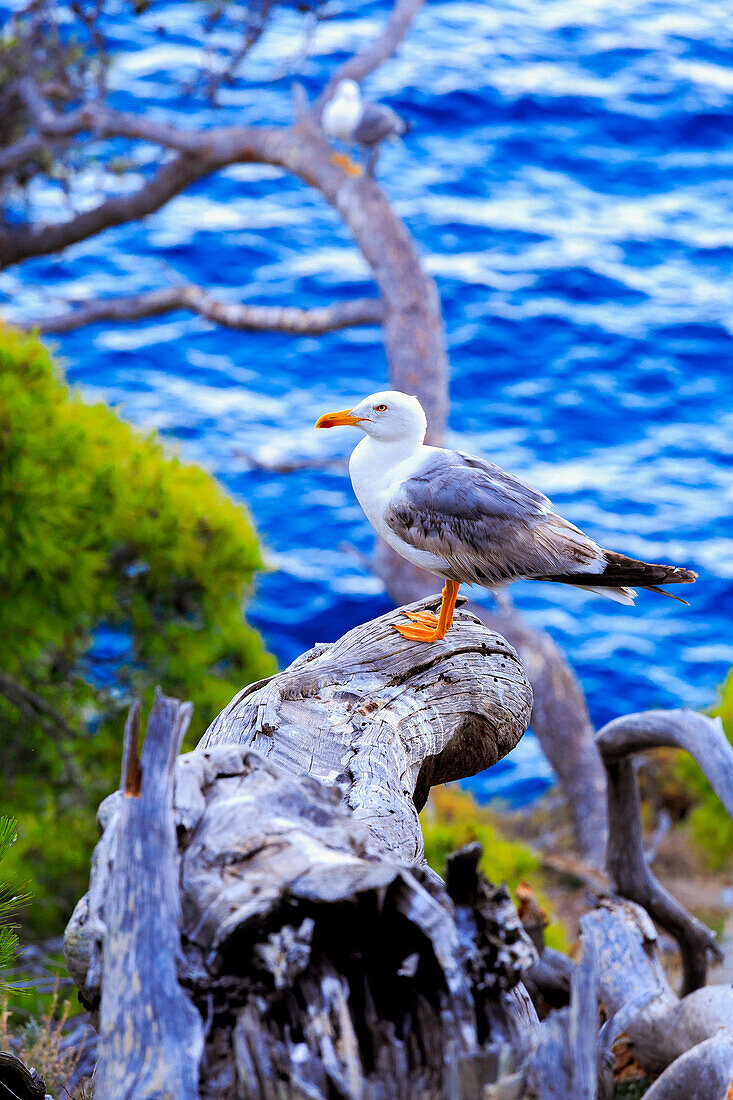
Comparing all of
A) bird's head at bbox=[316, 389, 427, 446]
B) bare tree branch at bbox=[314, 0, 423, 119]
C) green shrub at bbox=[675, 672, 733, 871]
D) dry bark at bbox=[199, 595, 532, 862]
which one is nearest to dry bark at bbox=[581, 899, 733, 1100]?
dry bark at bbox=[199, 595, 532, 862]

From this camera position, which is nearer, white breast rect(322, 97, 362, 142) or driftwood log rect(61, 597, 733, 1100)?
driftwood log rect(61, 597, 733, 1100)

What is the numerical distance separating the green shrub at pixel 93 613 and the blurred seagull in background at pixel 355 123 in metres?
3.03

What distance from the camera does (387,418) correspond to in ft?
7.41

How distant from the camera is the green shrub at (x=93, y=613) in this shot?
3.33 m

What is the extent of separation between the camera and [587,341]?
923cm

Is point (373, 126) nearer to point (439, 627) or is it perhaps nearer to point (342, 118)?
point (342, 118)

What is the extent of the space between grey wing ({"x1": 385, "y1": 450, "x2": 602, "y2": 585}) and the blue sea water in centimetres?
503

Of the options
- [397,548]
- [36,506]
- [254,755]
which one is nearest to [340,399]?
[36,506]

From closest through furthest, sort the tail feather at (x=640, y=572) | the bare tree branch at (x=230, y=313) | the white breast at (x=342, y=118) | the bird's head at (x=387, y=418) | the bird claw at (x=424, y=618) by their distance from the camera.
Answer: the tail feather at (x=640, y=572) → the bird's head at (x=387, y=418) → the bird claw at (x=424, y=618) → the white breast at (x=342, y=118) → the bare tree branch at (x=230, y=313)

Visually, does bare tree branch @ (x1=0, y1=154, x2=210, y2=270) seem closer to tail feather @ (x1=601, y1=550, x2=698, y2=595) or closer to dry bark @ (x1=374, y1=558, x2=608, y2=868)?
dry bark @ (x1=374, y1=558, x2=608, y2=868)

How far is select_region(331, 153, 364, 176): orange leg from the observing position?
595cm

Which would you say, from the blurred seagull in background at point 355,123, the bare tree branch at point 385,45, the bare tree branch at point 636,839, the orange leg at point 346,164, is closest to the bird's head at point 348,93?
the blurred seagull in background at point 355,123

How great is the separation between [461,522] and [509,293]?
7.80 m

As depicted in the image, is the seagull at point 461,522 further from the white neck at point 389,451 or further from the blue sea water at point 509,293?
the blue sea water at point 509,293
